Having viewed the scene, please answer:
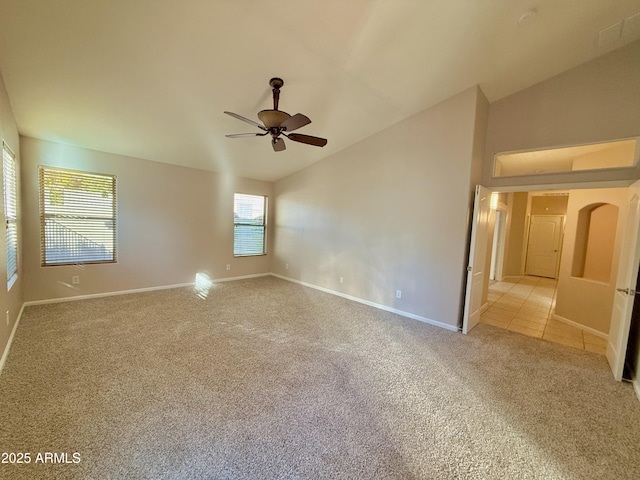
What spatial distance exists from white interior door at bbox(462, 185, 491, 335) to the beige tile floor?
0.74 meters

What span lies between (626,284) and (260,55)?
434cm

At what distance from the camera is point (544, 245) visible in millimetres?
7930

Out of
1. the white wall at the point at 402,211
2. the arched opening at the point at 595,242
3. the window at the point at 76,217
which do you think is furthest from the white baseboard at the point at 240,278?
the arched opening at the point at 595,242

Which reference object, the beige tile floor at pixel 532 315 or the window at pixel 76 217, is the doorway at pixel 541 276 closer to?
the beige tile floor at pixel 532 315

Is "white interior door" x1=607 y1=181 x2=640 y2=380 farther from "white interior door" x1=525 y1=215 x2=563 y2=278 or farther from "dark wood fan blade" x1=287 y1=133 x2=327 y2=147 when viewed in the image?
"white interior door" x1=525 y1=215 x2=563 y2=278

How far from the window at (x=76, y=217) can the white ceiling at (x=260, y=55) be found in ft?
2.15

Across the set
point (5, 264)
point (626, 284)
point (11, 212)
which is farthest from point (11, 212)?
point (626, 284)

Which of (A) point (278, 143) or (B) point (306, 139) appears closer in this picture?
(B) point (306, 139)

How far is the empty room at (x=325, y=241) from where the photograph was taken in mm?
1747

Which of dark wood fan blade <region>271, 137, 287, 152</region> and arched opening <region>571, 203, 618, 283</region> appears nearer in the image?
dark wood fan blade <region>271, 137, 287, 152</region>

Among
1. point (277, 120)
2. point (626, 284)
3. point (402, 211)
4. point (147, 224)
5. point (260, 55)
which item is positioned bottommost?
point (626, 284)

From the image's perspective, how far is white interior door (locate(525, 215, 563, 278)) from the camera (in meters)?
7.73

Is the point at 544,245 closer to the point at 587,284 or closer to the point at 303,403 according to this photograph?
the point at 587,284

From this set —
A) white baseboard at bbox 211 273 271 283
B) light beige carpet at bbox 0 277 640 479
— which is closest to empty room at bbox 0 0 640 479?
light beige carpet at bbox 0 277 640 479
